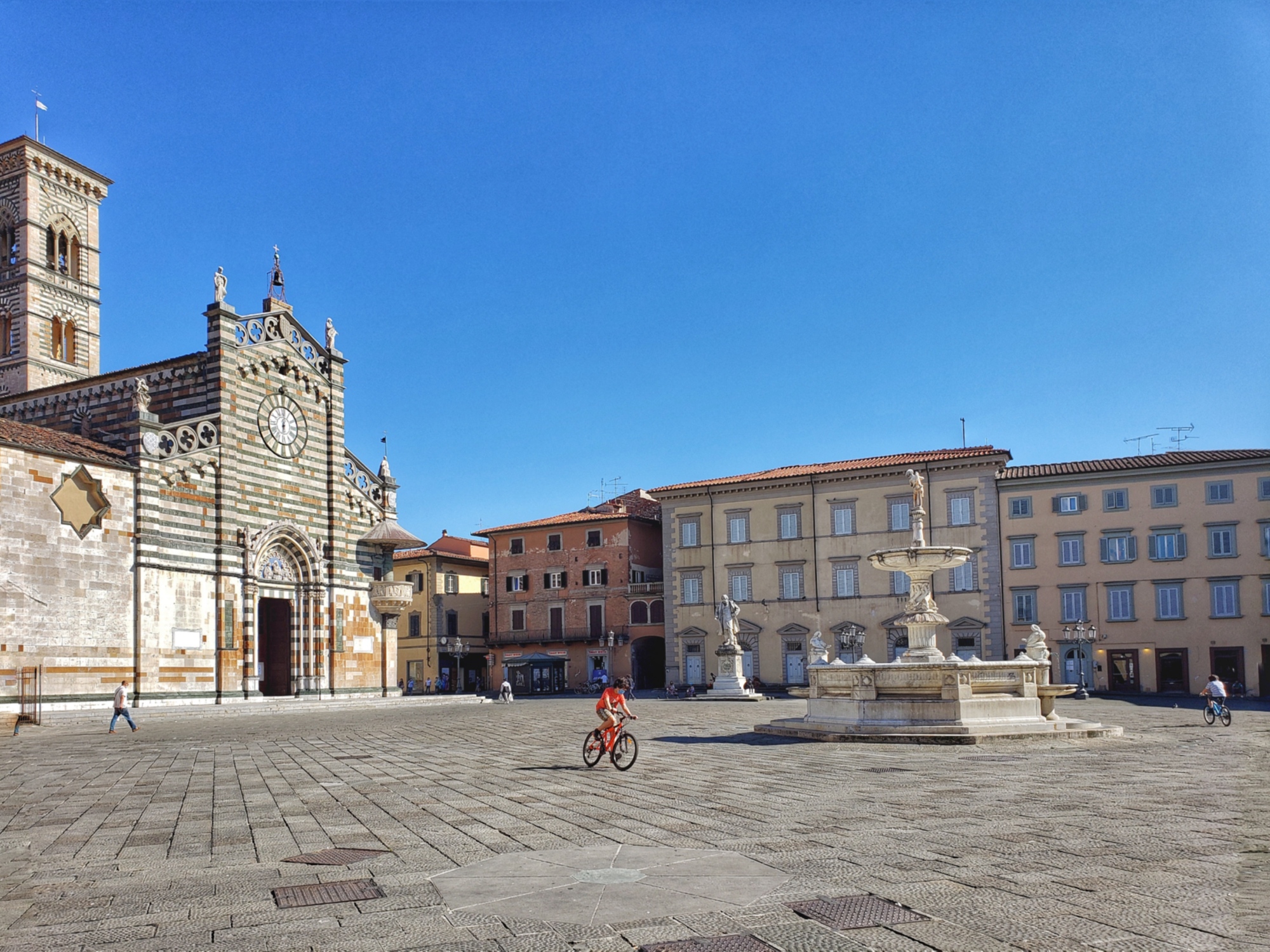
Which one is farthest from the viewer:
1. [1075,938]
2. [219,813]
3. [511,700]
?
[511,700]

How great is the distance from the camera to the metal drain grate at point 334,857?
7.90 metres

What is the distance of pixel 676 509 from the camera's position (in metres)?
51.7

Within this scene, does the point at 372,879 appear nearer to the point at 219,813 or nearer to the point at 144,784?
the point at 219,813

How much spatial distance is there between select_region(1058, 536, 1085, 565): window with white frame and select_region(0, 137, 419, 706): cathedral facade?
26356mm

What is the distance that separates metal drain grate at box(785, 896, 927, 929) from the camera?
5879 millimetres

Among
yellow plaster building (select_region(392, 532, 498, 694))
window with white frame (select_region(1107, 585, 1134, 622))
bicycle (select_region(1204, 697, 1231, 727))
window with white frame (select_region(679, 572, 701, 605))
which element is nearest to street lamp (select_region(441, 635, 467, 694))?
yellow plaster building (select_region(392, 532, 498, 694))

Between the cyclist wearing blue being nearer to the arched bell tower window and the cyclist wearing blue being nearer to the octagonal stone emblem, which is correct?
the octagonal stone emblem

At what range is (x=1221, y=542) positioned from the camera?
42.2 metres

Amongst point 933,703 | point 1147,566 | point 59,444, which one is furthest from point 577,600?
point 933,703

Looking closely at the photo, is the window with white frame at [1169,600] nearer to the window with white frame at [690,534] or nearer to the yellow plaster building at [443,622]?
the window with white frame at [690,534]

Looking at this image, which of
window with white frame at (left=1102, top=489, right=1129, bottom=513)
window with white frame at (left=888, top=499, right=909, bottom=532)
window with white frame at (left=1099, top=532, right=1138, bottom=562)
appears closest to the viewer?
window with white frame at (left=1099, top=532, right=1138, bottom=562)

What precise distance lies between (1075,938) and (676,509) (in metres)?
46.2

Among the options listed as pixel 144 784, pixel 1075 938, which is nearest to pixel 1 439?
pixel 144 784

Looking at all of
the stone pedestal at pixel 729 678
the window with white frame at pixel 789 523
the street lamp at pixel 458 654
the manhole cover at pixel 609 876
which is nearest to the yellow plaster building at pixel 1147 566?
the window with white frame at pixel 789 523
